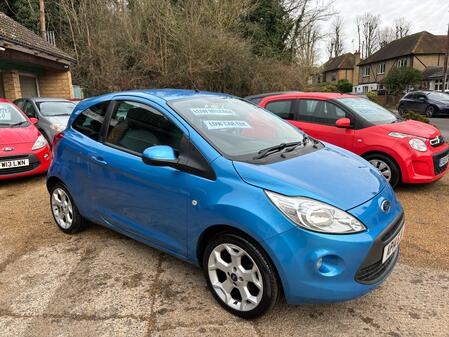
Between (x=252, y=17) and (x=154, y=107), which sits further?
(x=252, y=17)

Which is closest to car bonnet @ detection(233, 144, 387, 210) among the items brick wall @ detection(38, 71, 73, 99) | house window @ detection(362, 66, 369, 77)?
brick wall @ detection(38, 71, 73, 99)

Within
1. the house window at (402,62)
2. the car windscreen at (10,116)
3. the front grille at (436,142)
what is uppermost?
the house window at (402,62)

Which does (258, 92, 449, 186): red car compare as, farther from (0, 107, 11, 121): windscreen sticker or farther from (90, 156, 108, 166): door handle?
(0, 107, 11, 121): windscreen sticker

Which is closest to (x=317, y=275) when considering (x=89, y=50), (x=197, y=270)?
(x=197, y=270)

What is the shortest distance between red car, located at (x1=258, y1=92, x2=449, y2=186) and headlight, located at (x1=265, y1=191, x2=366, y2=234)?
11.5 ft

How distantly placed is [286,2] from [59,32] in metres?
14.6

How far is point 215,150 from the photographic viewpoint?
280 cm

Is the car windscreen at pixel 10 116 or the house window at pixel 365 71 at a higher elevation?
the house window at pixel 365 71

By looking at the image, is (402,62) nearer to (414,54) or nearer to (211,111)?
(414,54)

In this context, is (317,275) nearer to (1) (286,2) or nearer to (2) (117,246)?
(2) (117,246)

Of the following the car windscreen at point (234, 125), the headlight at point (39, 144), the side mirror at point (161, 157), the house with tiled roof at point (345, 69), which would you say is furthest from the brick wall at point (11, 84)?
the house with tiled roof at point (345, 69)

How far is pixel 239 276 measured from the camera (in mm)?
2604

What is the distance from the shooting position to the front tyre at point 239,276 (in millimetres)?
2455

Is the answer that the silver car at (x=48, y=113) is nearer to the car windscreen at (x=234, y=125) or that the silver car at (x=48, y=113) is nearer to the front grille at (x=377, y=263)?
the car windscreen at (x=234, y=125)
